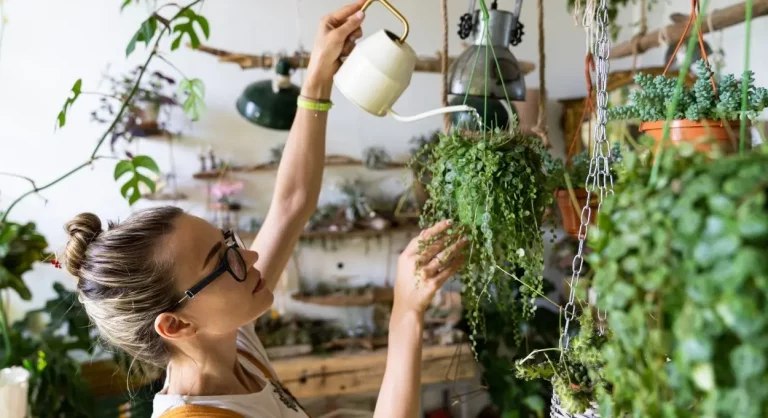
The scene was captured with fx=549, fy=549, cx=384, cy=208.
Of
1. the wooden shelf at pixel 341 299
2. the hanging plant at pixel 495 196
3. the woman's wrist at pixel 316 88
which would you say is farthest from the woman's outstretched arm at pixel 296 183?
the wooden shelf at pixel 341 299

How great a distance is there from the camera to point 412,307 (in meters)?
1.05

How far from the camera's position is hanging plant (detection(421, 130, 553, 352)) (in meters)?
0.91

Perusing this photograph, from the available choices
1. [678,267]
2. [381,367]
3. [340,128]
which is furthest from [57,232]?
[678,267]

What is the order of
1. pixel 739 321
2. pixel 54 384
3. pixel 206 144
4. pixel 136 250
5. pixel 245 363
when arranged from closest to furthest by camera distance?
pixel 739 321 < pixel 136 250 < pixel 245 363 < pixel 54 384 < pixel 206 144

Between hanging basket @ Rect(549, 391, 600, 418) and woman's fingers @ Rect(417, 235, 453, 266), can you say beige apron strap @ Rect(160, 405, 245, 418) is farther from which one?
hanging basket @ Rect(549, 391, 600, 418)

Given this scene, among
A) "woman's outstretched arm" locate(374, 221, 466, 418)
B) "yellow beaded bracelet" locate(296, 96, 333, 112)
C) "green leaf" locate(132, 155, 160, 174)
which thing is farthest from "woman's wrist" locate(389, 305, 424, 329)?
"green leaf" locate(132, 155, 160, 174)

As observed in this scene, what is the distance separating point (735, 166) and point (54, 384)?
2.36 m

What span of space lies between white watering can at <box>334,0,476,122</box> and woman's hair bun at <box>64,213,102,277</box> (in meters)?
0.53

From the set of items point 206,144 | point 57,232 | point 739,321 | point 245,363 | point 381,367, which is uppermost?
point 206,144

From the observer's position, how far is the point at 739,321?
0.35 metres

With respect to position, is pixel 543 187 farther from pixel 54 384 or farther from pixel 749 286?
pixel 54 384

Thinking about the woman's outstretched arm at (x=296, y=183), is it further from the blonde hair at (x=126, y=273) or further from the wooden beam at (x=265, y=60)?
the wooden beam at (x=265, y=60)

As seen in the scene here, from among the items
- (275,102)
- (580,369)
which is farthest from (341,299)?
(580,369)

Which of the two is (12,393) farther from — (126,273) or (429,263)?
(429,263)
